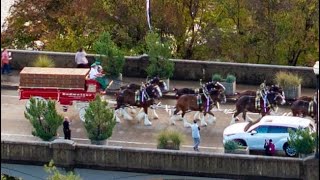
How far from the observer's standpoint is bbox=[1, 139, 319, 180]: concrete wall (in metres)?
32.5

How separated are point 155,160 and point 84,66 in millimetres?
7741

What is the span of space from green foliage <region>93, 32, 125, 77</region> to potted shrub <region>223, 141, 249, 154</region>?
7.36m

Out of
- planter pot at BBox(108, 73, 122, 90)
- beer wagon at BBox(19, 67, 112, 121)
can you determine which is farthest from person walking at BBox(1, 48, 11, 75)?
planter pot at BBox(108, 73, 122, 90)

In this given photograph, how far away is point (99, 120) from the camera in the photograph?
33.6 meters

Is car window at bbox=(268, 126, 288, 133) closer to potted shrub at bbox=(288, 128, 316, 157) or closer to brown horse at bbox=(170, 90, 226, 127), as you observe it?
potted shrub at bbox=(288, 128, 316, 157)

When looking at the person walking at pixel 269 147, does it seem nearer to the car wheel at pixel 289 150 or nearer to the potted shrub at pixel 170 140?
the car wheel at pixel 289 150

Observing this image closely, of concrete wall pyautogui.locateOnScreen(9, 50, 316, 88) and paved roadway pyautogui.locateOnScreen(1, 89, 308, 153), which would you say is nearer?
paved roadway pyautogui.locateOnScreen(1, 89, 308, 153)

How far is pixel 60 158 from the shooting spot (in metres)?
33.7

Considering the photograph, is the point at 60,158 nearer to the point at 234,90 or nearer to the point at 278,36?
the point at 234,90

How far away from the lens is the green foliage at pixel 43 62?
127 feet

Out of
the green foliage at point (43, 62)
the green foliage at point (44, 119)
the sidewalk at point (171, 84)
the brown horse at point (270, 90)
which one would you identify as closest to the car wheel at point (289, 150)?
the brown horse at point (270, 90)

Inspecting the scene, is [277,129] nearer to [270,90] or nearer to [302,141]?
[302,141]

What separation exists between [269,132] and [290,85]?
5.14 metres

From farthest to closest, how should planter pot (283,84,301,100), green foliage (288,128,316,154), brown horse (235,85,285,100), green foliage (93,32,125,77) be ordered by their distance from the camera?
green foliage (93,32,125,77), planter pot (283,84,301,100), brown horse (235,85,285,100), green foliage (288,128,316,154)
